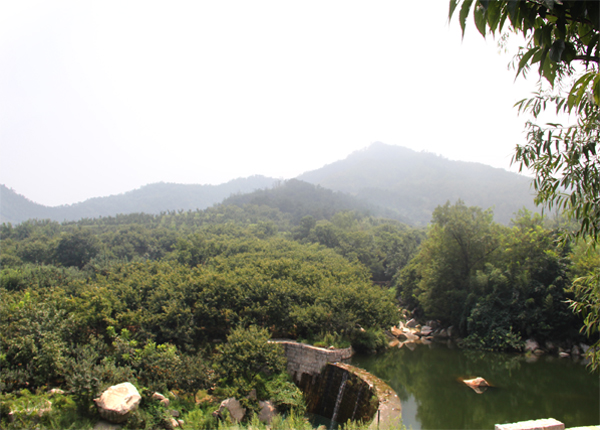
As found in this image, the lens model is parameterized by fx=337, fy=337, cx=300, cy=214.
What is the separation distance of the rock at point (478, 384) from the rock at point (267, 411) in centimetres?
939

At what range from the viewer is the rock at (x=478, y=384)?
15.7 m

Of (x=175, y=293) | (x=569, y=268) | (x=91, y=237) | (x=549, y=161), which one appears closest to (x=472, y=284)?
(x=569, y=268)

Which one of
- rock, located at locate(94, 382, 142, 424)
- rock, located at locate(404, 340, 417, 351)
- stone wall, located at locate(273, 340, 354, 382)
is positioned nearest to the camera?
rock, located at locate(94, 382, 142, 424)

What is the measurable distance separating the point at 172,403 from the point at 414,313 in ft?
78.4

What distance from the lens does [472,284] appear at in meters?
24.6

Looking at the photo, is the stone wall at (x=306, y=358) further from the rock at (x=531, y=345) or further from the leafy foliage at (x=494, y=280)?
the rock at (x=531, y=345)

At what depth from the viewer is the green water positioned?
13148mm

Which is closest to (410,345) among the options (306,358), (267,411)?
(306,358)

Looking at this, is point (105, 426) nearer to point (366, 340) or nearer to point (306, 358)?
point (306, 358)

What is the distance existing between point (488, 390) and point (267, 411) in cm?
1018

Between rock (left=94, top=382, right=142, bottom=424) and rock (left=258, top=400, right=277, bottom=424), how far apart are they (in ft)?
15.1

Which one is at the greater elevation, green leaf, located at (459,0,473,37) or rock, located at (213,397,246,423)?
green leaf, located at (459,0,473,37)

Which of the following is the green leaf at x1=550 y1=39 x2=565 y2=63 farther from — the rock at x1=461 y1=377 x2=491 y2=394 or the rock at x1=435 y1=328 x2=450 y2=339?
the rock at x1=435 y1=328 x2=450 y2=339

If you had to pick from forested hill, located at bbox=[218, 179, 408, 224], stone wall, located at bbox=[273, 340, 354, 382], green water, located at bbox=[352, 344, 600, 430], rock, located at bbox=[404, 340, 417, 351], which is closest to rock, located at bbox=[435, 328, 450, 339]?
rock, located at bbox=[404, 340, 417, 351]
